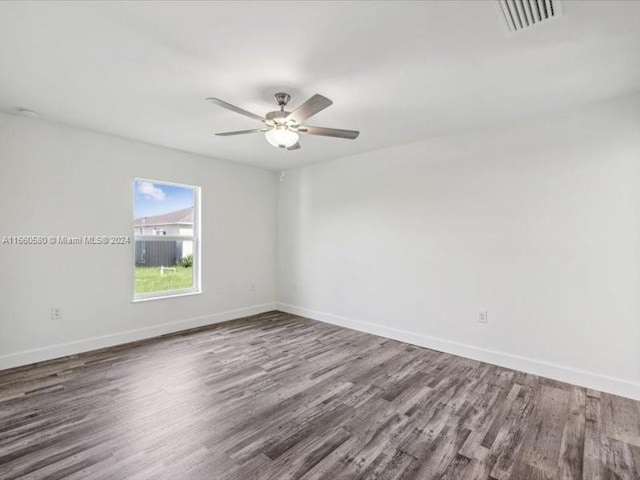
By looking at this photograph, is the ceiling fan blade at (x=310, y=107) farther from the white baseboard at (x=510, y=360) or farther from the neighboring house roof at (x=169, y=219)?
the white baseboard at (x=510, y=360)

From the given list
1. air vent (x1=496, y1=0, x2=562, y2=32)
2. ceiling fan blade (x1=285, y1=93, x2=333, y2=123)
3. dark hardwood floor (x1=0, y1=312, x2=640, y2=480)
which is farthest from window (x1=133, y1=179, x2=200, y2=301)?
air vent (x1=496, y1=0, x2=562, y2=32)

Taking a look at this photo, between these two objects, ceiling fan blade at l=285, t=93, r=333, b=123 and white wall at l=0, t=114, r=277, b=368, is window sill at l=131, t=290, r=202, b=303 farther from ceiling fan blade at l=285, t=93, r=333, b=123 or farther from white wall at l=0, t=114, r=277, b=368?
ceiling fan blade at l=285, t=93, r=333, b=123

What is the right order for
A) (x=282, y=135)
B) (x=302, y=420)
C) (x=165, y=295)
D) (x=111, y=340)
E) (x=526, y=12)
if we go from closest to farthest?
1. (x=526, y=12)
2. (x=302, y=420)
3. (x=282, y=135)
4. (x=111, y=340)
5. (x=165, y=295)

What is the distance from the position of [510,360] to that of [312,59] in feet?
11.1

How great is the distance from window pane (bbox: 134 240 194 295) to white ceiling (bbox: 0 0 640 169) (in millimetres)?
1691

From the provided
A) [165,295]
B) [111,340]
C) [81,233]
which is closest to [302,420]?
[111,340]

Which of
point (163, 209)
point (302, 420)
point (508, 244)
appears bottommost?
point (302, 420)

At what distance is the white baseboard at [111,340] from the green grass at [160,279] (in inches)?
19.8

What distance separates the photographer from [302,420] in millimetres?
2248

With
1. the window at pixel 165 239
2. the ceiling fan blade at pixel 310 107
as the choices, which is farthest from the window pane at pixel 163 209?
the ceiling fan blade at pixel 310 107

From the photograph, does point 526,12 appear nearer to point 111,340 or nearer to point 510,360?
point 510,360

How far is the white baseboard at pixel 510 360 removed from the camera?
265 cm

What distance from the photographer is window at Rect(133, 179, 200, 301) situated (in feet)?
13.5

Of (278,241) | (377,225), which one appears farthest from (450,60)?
(278,241)
